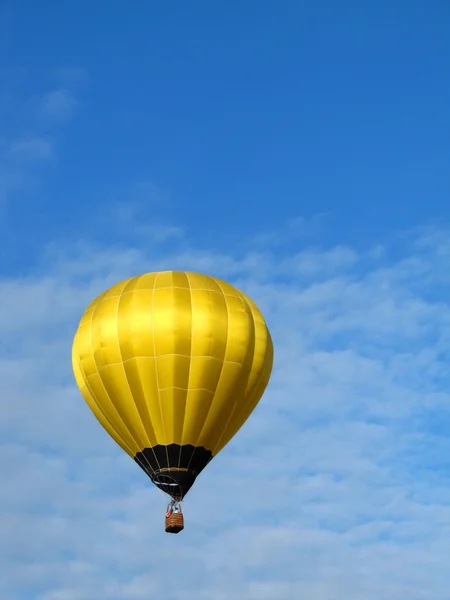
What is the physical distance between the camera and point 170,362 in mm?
40094

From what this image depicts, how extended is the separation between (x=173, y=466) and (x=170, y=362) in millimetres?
3064

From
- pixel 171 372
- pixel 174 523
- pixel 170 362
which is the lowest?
pixel 174 523

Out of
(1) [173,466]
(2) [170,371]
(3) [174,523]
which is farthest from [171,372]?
(3) [174,523]

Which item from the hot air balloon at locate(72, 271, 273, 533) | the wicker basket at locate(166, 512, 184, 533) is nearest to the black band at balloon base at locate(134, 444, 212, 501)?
the hot air balloon at locate(72, 271, 273, 533)

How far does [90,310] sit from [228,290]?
168 inches

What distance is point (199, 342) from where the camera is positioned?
40312 mm

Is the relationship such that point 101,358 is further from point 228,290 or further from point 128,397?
point 228,290

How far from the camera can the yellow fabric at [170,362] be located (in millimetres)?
40188

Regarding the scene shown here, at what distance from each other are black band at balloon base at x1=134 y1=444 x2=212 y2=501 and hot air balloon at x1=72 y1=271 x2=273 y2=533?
0.03 meters

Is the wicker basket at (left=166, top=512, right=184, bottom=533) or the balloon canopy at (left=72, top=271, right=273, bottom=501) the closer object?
the wicker basket at (left=166, top=512, right=184, bottom=533)

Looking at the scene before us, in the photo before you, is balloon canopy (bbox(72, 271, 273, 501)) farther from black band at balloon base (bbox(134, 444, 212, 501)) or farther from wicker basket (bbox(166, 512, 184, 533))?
wicker basket (bbox(166, 512, 184, 533))

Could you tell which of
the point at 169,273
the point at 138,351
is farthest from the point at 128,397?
the point at 169,273

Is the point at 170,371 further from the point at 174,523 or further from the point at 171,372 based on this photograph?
the point at 174,523

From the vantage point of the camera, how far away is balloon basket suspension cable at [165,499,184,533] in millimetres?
39844
